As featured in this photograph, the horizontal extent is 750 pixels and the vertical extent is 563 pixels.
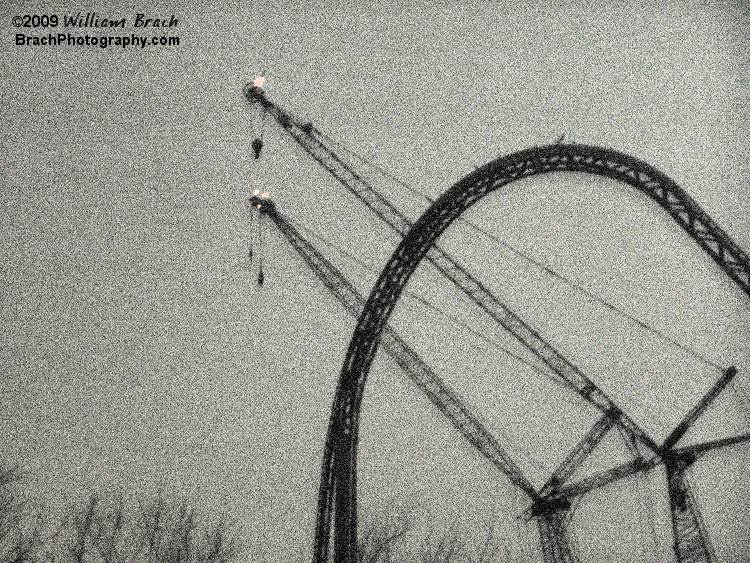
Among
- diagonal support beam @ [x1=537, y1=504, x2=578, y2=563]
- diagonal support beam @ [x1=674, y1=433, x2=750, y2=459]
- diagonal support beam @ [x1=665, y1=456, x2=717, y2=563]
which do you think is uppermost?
diagonal support beam @ [x1=674, y1=433, x2=750, y2=459]

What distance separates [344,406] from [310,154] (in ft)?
36.5

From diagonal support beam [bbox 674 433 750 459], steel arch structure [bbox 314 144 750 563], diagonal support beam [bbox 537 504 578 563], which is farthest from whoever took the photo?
diagonal support beam [bbox 537 504 578 563]

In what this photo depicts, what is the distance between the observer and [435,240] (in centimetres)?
1673

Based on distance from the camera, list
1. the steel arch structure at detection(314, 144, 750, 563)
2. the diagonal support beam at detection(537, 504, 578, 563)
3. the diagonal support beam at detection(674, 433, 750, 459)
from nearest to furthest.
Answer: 1. the steel arch structure at detection(314, 144, 750, 563)
2. the diagonal support beam at detection(674, 433, 750, 459)
3. the diagonal support beam at detection(537, 504, 578, 563)

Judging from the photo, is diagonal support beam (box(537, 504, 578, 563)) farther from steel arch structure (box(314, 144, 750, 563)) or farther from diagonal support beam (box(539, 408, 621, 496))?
steel arch structure (box(314, 144, 750, 563))

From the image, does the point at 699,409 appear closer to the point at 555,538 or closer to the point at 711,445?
the point at 711,445

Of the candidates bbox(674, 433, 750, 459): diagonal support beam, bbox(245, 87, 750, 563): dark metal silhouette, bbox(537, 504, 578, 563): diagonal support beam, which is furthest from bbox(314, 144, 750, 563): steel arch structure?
bbox(537, 504, 578, 563): diagonal support beam

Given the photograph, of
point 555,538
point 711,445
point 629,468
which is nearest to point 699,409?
point 711,445

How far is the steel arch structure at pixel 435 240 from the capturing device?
1570 centimetres

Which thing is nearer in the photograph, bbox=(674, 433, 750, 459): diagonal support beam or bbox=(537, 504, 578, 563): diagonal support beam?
bbox=(674, 433, 750, 459): diagonal support beam

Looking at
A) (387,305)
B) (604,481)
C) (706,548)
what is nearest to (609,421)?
(604,481)

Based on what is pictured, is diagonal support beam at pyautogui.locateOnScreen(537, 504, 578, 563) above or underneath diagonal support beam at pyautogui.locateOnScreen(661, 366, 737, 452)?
underneath

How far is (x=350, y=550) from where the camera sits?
16.6 metres

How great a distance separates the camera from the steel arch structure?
15.7 m
